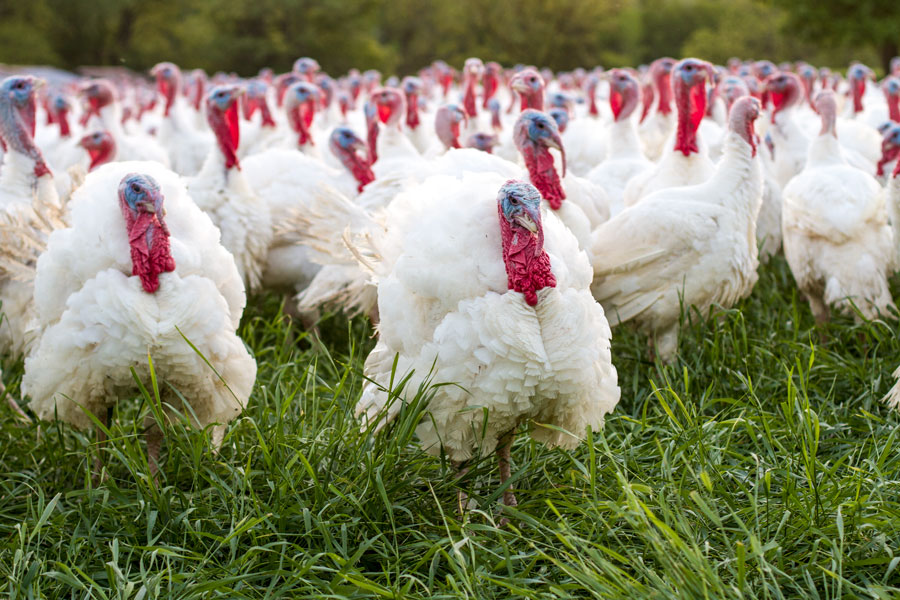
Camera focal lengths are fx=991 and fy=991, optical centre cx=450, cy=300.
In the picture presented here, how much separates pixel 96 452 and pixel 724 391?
2.45m

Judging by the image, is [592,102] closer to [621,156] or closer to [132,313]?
[621,156]

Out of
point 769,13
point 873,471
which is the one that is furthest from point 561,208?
point 769,13

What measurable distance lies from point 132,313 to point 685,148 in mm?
3154

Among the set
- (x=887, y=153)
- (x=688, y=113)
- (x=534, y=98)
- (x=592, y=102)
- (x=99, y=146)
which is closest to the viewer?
(x=688, y=113)

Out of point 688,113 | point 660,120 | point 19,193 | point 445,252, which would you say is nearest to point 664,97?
point 660,120

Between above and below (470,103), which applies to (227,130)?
above

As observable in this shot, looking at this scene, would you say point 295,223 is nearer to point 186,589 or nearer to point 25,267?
point 25,267

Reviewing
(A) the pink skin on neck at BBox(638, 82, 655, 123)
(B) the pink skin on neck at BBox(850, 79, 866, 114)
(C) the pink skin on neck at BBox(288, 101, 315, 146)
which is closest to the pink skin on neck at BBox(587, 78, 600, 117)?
(A) the pink skin on neck at BBox(638, 82, 655, 123)

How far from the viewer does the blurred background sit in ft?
88.1

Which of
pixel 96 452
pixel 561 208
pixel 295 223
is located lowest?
pixel 96 452

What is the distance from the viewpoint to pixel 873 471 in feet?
10.1

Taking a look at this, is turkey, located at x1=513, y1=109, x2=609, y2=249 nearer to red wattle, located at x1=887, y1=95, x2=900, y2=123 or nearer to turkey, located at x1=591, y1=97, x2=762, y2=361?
turkey, located at x1=591, y1=97, x2=762, y2=361

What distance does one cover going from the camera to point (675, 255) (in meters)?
4.29

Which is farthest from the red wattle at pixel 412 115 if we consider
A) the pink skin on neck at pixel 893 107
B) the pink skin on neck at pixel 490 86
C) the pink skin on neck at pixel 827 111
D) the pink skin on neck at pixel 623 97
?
the pink skin on neck at pixel 893 107
